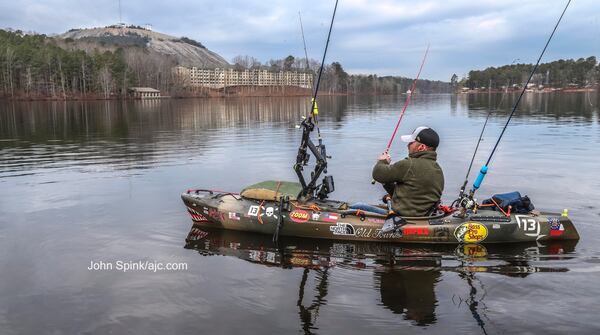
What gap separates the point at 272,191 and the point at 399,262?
3.06 meters

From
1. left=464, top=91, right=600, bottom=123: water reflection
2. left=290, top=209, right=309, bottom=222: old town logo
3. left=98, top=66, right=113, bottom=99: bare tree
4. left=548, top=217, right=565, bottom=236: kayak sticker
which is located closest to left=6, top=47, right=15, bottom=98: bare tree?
left=98, top=66, right=113, bottom=99: bare tree

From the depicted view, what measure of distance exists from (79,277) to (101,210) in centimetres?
443

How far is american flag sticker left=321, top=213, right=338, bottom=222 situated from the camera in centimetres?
948

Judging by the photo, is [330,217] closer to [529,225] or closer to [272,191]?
[272,191]

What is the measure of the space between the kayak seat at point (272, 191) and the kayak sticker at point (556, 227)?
4.92m

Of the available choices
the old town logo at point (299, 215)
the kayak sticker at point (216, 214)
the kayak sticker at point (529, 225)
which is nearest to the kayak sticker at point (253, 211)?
the kayak sticker at point (216, 214)

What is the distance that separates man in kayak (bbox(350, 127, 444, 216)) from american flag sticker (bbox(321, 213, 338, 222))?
1190 mm

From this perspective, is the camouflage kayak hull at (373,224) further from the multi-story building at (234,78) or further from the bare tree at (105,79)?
the multi-story building at (234,78)

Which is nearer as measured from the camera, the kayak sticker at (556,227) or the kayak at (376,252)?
the kayak at (376,252)

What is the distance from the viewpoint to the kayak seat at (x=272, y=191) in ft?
32.8

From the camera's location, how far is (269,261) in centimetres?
870

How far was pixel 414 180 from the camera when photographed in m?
8.77

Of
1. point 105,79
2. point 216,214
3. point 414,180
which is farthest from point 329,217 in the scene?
point 105,79

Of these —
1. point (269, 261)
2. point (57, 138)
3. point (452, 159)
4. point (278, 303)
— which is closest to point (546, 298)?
point (278, 303)
